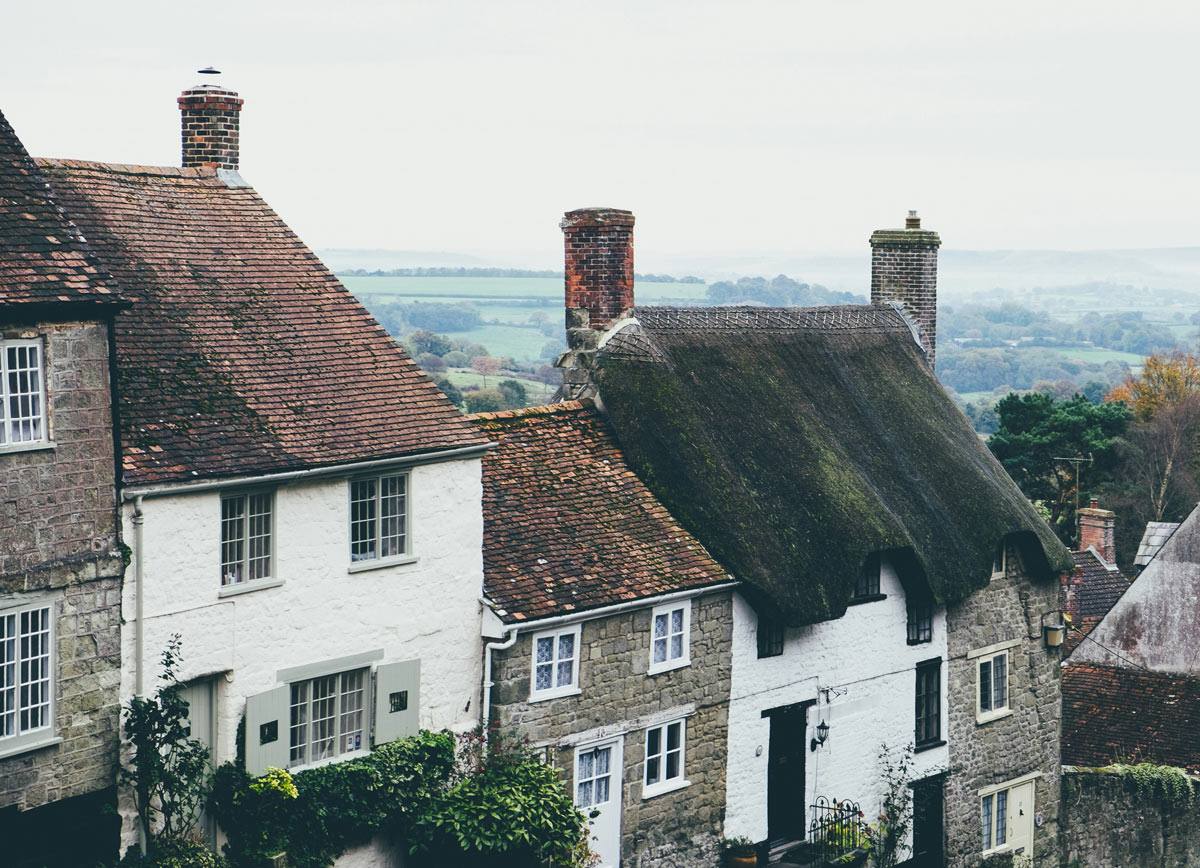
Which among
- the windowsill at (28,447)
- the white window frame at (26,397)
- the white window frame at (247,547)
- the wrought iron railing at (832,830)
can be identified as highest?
the white window frame at (26,397)

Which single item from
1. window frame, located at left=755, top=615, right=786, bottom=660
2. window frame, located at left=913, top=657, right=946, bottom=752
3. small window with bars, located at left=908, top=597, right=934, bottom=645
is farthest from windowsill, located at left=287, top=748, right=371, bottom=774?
window frame, located at left=913, top=657, right=946, bottom=752

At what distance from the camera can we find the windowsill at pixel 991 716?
27.5 m

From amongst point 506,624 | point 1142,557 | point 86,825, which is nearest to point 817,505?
point 506,624

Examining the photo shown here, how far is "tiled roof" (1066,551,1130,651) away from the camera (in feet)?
139

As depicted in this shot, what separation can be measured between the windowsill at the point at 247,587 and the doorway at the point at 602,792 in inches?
208

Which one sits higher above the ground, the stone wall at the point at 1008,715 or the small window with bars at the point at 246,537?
the small window with bars at the point at 246,537

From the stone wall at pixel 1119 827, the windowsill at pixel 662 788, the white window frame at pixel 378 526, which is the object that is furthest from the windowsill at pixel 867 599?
the white window frame at pixel 378 526

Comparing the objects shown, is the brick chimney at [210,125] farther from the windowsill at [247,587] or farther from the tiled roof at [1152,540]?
the tiled roof at [1152,540]

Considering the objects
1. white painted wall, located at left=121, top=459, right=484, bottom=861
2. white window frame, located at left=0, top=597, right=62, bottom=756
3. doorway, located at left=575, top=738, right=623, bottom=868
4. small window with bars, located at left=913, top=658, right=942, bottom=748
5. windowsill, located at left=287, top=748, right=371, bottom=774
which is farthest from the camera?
small window with bars, located at left=913, top=658, right=942, bottom=748

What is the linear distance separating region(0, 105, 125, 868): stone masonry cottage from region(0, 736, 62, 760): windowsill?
2cm

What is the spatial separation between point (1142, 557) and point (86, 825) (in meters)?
33.6

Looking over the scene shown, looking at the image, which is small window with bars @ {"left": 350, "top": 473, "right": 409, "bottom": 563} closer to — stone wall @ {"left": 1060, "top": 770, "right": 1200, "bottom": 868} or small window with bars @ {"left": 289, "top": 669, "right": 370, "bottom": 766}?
small window with bars @ {"left": 289, "top": 669, "right": 370, "bottom": 766}

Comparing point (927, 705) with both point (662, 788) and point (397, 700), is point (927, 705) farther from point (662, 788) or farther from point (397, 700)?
point (397, 700)

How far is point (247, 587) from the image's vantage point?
17.6 m
